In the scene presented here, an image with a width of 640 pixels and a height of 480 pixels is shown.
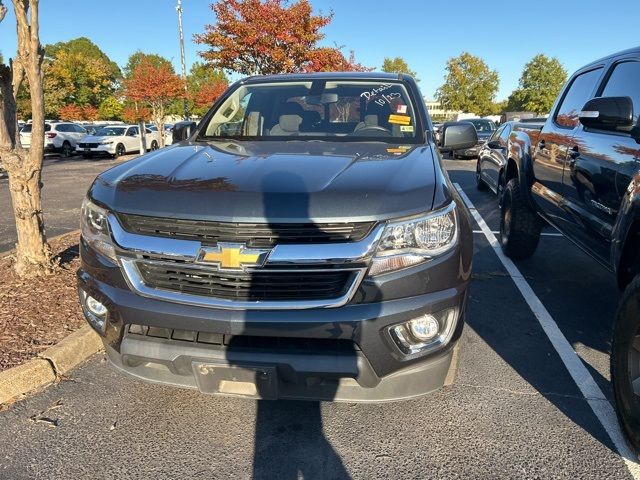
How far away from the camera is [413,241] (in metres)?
2.20

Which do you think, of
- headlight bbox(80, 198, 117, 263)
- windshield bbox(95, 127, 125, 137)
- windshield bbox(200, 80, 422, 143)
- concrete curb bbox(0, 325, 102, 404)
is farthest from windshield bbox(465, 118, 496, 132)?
headlight bbox(80, 198, 117, 263)

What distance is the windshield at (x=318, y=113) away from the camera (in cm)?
355

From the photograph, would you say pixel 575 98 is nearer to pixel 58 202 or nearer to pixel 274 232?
pixel 274 232

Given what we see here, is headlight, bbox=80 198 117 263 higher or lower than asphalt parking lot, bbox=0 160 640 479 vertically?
higher

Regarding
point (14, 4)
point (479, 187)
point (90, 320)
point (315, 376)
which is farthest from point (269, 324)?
point (479, 187)

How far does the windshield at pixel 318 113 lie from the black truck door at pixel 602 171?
1169 millimetres

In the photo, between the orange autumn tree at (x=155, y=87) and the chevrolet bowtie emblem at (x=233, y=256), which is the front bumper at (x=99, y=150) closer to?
the orange autumn tree at (x=155, y=87)

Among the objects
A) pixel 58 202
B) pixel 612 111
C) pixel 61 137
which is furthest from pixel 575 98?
pixel 61 137

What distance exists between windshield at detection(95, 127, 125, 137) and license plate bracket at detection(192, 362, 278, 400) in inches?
949

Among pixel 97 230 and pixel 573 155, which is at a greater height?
pixel 573 155

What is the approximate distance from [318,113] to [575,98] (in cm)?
237

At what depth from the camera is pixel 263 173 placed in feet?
8.16

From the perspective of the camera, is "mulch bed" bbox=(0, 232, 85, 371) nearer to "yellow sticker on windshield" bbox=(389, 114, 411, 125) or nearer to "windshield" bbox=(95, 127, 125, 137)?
"yellow sticker on windshield" bbox=(389, 114, 411, 125)

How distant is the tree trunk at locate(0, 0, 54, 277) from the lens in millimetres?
4082
